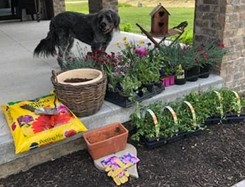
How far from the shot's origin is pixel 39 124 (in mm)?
2086

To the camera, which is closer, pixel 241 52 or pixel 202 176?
pixel 202 176

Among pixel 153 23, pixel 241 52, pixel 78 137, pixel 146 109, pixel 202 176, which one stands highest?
pixel 153 23

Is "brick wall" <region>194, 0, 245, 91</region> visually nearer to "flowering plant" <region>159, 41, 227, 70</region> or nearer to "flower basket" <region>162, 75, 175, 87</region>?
"flowering plant" <region>159, 41, 227, 70</region>

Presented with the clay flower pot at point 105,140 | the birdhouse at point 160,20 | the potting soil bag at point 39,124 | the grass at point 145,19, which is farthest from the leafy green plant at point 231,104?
the grass at point 145,19

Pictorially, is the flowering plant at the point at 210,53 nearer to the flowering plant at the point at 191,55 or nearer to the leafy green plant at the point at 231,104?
the flowering plant at the point at 191,55

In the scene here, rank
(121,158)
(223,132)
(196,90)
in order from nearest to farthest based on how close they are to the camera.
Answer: (121,158), (223,132), (196,90)

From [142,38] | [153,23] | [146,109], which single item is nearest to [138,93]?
[146,109]

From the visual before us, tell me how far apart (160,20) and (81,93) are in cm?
162

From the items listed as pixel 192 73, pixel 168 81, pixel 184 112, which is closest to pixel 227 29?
pixel 192 73

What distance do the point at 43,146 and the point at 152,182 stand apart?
0.83 meters

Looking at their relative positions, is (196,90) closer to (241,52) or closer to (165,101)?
(165,101)

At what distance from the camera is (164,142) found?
2.44 meters

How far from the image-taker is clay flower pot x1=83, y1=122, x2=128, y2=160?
2186 millimetres

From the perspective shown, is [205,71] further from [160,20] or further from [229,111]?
[160,20]
